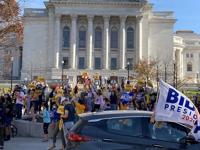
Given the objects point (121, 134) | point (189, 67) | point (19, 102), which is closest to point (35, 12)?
point (189, 67)

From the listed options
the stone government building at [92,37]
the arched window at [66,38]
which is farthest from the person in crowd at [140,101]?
the arched window at [66,38]

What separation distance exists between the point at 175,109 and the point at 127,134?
44.6 inches

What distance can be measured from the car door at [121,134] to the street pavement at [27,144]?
27.7ft

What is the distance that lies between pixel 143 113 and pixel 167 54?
78608mm

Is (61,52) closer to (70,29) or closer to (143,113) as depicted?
(70,29)

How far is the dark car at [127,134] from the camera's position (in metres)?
9.26

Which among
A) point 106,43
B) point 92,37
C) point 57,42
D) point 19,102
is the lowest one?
point 19,102

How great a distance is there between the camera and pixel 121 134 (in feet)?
31.0

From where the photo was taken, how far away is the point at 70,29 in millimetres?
85938

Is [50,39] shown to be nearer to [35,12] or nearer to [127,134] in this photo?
[35,12]

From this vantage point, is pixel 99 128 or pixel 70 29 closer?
pixel 99 128

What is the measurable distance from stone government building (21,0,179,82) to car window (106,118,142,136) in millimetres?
73540

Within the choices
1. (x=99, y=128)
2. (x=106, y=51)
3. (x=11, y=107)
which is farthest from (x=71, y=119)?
(x=106, y=51)

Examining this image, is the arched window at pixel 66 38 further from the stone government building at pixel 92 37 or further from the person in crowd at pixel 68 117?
the person in crowd at pixel 68 117
